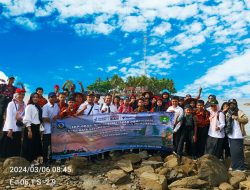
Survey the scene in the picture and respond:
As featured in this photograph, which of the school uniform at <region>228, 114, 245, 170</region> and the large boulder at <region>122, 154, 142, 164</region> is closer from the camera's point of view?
the large boulder at <region>122, 154, 142, 164</region>

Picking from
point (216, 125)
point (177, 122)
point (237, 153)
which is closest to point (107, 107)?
point (177, 122)

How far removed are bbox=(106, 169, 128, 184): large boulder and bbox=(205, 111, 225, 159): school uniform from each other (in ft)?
8.96

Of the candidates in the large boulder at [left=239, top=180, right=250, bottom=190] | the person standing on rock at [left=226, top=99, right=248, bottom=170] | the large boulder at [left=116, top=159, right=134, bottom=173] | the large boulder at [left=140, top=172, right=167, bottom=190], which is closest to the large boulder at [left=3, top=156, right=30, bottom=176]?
the large boulder at [left=116, top=159, right=134, bottom=173]

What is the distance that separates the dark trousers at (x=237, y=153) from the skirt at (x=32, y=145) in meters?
5.19

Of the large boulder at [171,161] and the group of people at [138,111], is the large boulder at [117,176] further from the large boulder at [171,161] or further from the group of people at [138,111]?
the group of people at [138,111]

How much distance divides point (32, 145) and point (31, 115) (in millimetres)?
893

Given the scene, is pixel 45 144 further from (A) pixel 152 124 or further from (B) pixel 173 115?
(B) pixel 173 115

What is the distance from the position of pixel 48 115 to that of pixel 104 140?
65.0 inches

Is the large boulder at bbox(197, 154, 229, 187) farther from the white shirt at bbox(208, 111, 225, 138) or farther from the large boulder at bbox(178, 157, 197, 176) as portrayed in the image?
the white shirt at bbox(208, 111, 225, 138)

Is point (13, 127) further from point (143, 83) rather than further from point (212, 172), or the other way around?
point (143, 83)

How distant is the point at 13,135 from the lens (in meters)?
8.54

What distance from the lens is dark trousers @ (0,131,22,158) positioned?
338 inches

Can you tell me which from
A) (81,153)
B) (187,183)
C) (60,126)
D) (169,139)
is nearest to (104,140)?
(81,153)

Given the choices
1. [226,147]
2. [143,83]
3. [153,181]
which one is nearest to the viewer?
[153,181]
